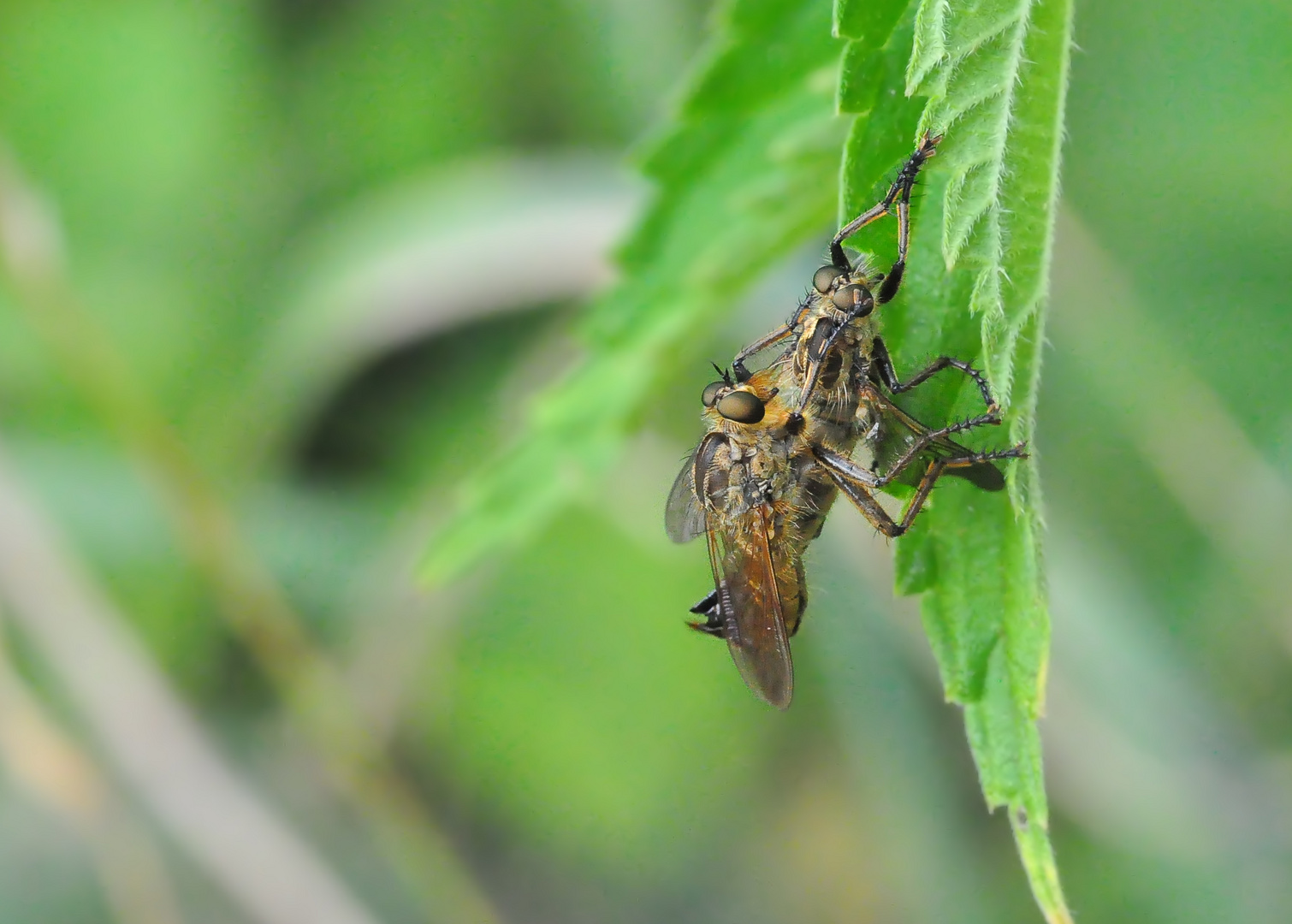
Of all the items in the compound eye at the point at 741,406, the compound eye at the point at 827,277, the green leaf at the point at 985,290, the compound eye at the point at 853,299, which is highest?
the compound eye at the point at 827,277

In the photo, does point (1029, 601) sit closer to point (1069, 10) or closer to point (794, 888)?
point (1069, 10)

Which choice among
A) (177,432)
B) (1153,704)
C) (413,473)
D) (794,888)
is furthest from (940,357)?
(177,432)

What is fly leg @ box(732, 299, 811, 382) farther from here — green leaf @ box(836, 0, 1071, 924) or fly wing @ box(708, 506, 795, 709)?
green leaf @ box(836, 0, 1071, 924)

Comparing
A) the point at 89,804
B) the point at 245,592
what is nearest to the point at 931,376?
the point at 245,592

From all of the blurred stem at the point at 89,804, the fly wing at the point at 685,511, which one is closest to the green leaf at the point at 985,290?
the fly wing at the point at 685,511

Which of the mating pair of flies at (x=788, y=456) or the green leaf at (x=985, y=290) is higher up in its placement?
the mating pair of flies at (x=788, y=456)

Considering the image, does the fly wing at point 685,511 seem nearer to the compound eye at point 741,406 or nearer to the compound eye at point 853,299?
the compound eye at point 741,406

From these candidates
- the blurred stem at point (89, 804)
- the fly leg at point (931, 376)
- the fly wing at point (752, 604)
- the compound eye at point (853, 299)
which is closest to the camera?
the fly leg at point (931, 376)
